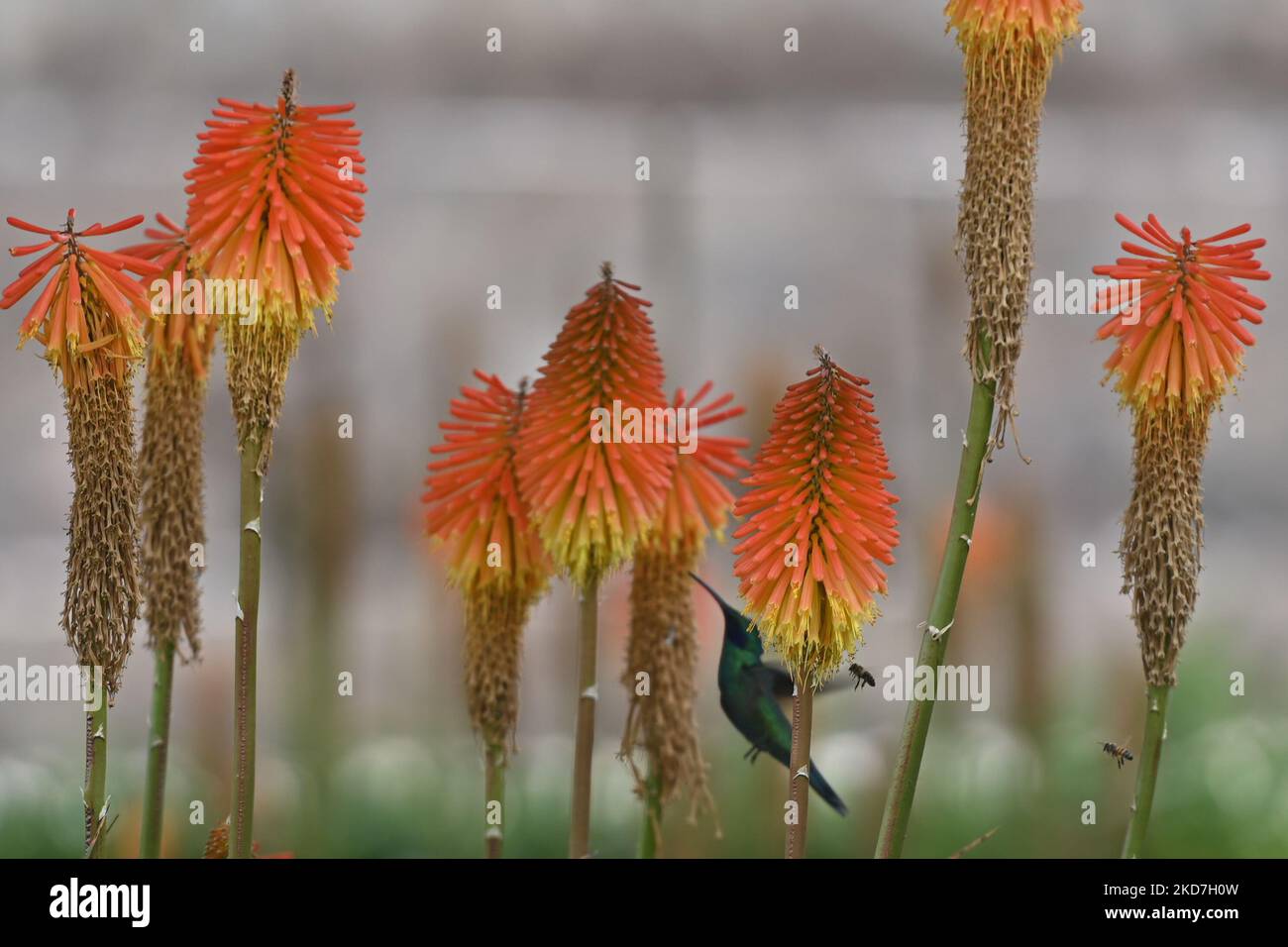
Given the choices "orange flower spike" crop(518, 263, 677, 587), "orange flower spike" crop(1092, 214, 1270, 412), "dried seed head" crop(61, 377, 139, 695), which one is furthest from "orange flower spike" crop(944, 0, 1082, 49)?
"dried seed head" crop(61, 377, 139, 695)

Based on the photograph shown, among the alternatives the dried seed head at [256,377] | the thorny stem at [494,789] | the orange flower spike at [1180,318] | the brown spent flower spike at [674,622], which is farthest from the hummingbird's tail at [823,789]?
the dried seed head at [256,377]

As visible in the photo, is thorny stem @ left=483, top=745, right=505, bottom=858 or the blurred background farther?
the blurred background

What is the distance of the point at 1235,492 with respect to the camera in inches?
75.9

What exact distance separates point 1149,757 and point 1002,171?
679 mm

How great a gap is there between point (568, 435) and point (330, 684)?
0.75 m

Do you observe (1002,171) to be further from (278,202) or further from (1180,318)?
(278,202)

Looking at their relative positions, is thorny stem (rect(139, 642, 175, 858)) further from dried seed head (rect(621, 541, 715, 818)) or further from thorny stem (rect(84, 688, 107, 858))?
dried seed head (rect(621, 541, 715, 818))

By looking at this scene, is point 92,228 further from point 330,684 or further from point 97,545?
point 330,684

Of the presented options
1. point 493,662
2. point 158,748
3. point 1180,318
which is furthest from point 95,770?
point 1180,318

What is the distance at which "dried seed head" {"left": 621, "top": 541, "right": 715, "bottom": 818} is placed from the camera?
1505mm

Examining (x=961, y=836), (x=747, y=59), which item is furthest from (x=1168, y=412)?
(x=747, y=59)

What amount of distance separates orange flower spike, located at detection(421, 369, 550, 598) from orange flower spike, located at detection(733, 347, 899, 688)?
282 mm

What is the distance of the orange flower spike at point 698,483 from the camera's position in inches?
60.1

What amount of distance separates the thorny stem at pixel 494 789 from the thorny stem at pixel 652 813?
179 millimetres
